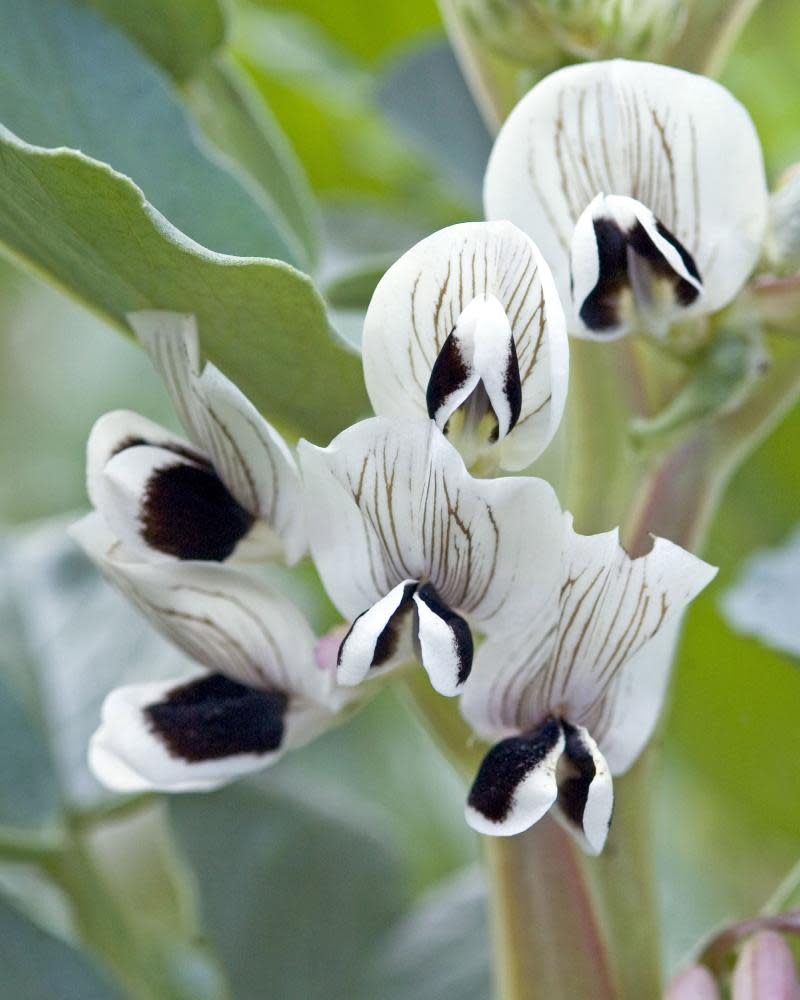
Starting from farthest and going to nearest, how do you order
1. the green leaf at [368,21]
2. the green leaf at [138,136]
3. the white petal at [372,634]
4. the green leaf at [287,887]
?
1. the green leaf at [368,21]
2. the green leaf at [287,887]
3. the green leaf at [138,136]
4. the white petal at [372,634]

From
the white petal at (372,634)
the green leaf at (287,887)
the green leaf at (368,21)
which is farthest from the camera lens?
the green leaf at (368,21)

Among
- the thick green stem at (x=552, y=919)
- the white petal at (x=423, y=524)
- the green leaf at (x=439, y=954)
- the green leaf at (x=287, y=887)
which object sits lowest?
the green leaf at (x=439, y=954)

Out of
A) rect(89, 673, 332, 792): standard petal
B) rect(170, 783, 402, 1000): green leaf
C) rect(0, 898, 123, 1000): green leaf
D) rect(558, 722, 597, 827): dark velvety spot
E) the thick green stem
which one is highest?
rect(558, 722, 597, 827): dark velvety spot

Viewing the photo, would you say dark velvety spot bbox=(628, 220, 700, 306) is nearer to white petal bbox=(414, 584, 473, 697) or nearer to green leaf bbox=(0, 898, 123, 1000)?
white petal bbox=(414, 584, 473, 697)

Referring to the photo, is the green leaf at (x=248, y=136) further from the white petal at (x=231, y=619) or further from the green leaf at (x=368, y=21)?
the green leaf at (x=368, y=21)

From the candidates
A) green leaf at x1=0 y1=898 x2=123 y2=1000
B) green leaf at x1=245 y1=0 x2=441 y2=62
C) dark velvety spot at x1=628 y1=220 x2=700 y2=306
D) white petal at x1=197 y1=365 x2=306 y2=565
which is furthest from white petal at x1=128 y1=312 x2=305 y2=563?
green leaf at x1=245 y1=0 x2=441 y2=62

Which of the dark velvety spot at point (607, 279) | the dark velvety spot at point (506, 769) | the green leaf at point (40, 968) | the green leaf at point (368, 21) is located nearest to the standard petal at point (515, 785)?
the dark velvety spot at point (506, 769)

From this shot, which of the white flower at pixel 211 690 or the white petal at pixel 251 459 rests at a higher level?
the white petal at pixel 251 459

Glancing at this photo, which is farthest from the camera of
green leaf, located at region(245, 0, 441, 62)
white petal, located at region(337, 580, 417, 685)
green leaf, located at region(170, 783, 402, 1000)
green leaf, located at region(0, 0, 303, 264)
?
green leaf, located at region(245, 0, 441, 62)
